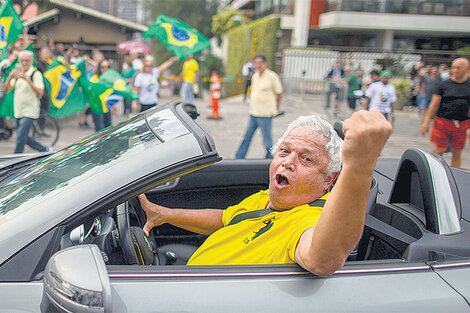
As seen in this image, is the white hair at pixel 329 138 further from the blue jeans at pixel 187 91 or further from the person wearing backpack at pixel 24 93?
the blue jeans at pixel 187 91

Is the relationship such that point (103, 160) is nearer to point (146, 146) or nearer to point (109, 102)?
point (146, 146)

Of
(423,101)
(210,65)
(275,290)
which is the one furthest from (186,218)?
(210,65)

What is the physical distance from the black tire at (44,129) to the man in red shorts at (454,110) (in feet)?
21.6

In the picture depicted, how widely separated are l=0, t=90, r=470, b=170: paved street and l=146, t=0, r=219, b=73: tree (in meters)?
27.8

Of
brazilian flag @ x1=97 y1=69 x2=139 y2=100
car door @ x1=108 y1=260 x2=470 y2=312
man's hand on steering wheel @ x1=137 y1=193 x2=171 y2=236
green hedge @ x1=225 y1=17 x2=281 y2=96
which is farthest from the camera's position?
green hedge @ x1=225 y1=17 x2=281 y2=96

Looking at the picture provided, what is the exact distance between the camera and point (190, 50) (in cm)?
912

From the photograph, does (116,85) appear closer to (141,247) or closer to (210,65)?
(141,247)

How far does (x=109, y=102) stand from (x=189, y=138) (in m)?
5.68

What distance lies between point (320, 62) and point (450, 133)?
501 inches

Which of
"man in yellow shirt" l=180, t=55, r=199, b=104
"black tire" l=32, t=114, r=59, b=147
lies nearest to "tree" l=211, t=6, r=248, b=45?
"man in yellow shirt" l=180, t=55, r=199, b=104

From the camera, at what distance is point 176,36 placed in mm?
9156

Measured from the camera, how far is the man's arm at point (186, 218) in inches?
89.7

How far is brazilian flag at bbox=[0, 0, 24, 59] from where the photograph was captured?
587 centimetres

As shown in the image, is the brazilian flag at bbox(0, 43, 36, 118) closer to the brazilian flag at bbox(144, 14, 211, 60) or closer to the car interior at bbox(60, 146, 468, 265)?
the brazilian flag at bbox(144, 14, 211, 60)
